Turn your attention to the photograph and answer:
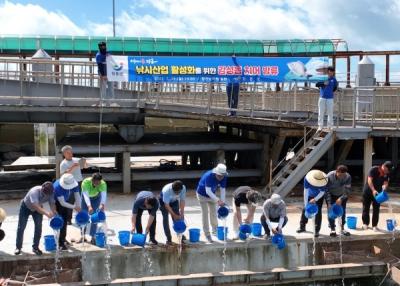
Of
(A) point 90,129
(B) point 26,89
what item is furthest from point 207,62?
(A) point 90,129

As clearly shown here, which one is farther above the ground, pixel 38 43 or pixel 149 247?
pixel 38 43

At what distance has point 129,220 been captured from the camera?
1203 centimetres

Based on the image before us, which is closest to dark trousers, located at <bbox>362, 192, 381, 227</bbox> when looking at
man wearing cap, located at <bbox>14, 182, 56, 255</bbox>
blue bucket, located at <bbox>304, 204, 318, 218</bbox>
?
blue bucket, located at <bbox>304, 204, 318, 218</bbox>

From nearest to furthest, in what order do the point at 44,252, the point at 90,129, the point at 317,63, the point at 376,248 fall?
1. the point at 44,252
2. the point at 376,248
3. the point at 317,63
4. the point at 90,129

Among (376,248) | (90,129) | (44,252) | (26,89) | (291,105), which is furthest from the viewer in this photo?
(90,129)

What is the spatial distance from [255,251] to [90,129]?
77.5ft

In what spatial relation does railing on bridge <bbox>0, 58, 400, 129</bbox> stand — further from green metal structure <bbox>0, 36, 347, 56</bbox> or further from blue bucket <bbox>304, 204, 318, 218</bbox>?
green metal structure <bbox>0, 36, 347, 56</bbox>

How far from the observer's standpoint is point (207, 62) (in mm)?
15188

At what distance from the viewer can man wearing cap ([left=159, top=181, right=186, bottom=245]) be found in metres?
9.42

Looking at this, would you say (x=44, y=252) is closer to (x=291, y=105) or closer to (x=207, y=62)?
(x=207, y=62)

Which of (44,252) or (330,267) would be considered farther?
(330,267)

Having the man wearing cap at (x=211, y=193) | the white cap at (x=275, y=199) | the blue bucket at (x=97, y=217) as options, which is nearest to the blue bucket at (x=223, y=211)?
the man wearing cap at (x=211, y=193)

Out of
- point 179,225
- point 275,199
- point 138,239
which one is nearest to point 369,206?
point 275,199

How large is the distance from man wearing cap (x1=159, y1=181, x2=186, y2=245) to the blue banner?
565cm
